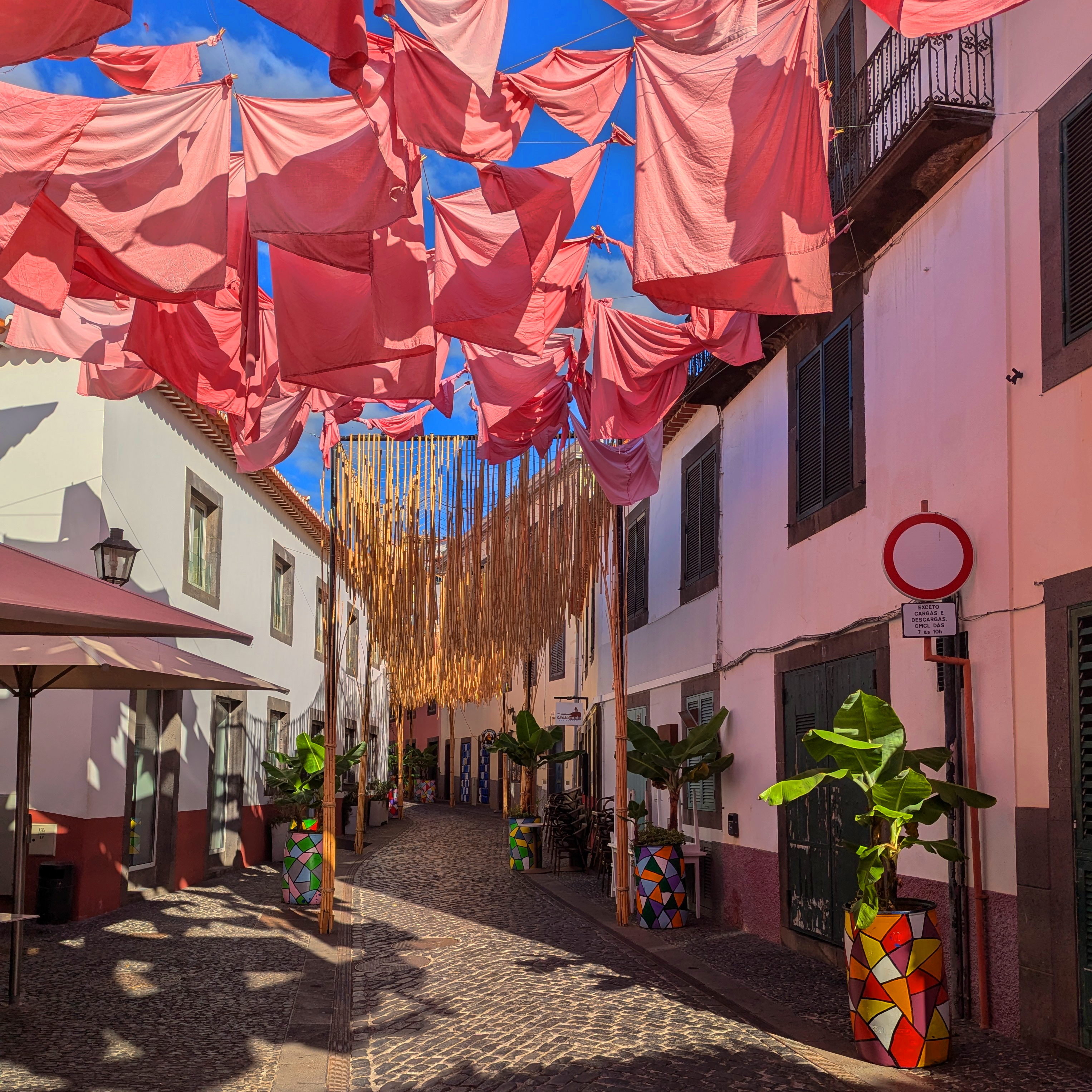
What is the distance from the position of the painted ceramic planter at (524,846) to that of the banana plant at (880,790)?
10891 millimetres

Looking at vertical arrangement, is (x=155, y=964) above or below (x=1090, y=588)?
below

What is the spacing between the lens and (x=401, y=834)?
2478 cm

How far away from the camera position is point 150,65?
19.0 feet

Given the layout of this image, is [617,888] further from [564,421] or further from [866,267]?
[866,267]

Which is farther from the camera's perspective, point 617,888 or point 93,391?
point 617,888

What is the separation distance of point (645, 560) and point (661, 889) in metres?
6.65

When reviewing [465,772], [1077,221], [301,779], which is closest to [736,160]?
[1077,221]

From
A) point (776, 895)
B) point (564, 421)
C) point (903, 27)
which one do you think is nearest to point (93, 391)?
point (564, 421)

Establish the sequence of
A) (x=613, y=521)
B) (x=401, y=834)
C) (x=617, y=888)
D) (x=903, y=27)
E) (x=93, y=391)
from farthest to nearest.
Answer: (x=401, y=834), (x=613, y=521), (x=617, y=888), (x=93, y=391), (x=903, y=27)

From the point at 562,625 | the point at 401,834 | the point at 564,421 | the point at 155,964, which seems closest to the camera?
the point at 155,964

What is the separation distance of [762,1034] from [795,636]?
4.20 m

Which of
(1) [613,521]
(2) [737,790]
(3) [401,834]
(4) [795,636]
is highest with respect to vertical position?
(1) [613,521]

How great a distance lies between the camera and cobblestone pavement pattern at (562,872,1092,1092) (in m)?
5.72

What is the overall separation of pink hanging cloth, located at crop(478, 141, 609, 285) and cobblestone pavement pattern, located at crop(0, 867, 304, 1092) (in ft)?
14.4
